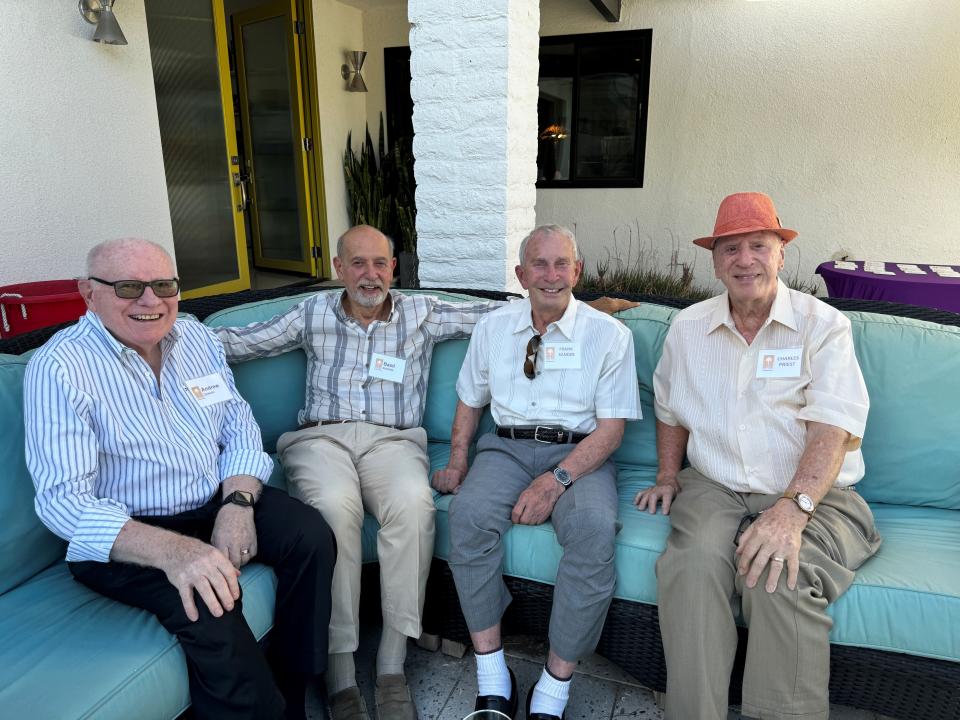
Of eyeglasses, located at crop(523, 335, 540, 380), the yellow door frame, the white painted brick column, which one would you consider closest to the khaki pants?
eyeglasses, located at crop(523, 335, 540, 380)

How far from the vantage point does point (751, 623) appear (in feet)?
5.20

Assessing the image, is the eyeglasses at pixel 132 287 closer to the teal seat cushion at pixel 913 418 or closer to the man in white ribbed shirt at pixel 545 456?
the man in white ribbed shirt at pixel 545 456

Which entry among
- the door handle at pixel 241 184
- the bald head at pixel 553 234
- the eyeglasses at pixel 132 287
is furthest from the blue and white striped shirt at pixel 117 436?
the door handle at pixel 241 184

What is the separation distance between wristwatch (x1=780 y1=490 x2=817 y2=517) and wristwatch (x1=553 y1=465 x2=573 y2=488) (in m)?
0.61

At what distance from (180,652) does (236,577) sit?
19 cm

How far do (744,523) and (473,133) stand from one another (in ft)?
6.80

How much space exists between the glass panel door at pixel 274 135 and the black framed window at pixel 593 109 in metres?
2.37

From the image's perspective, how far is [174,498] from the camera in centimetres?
179

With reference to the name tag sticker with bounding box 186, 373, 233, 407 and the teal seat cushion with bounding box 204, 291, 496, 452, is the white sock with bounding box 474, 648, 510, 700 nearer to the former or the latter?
the teal seat cushion with bounding box 204, 291, 496, 452

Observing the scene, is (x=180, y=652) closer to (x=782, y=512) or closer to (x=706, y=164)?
(x=782, y=512)

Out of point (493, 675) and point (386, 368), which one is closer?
point (493, 675)

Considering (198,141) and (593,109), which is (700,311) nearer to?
(198,141)

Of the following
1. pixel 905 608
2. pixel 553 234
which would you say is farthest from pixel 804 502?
pixel 553 234

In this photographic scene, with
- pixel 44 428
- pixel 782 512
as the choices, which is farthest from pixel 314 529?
pixel 782 512
